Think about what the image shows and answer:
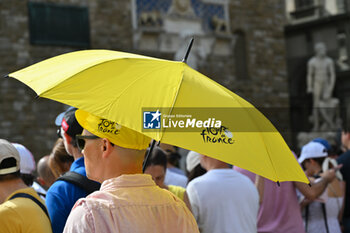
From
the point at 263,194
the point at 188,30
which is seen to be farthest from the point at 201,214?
the point at 188,30

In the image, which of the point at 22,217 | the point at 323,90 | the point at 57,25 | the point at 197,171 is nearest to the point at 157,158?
the point at 197,171

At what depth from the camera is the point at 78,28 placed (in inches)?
546

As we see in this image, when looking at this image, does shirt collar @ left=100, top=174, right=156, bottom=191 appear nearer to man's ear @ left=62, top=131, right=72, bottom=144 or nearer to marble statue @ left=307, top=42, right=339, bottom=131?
man's ear @ left=62, top=131, right=72, bottom=144

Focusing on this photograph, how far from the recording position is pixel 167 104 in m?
2.04

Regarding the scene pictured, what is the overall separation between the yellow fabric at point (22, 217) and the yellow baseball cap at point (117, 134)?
677 millimetres

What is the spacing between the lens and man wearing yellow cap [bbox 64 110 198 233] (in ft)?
5.77

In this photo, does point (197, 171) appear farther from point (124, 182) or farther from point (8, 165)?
point (124, 182)

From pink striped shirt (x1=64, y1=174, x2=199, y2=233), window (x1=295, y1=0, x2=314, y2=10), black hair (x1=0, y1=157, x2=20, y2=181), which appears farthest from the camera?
window (x1=295, y1=0, x2=314, y2=10)

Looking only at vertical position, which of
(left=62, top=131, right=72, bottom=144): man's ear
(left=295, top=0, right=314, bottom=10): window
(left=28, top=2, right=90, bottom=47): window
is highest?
(left=295, top=0, right=314, bottom=10): window

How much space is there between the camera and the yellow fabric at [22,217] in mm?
2400

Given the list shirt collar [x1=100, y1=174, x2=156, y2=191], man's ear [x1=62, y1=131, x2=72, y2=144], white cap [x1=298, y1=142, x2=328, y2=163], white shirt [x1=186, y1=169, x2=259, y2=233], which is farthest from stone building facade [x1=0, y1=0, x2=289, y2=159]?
shirt collar [x1=100, y1=174, x2=156, y2=191]

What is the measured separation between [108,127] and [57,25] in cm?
1207

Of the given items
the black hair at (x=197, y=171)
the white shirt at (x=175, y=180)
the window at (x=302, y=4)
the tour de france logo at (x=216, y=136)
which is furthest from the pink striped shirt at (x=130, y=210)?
the window at (x=302, y=4)

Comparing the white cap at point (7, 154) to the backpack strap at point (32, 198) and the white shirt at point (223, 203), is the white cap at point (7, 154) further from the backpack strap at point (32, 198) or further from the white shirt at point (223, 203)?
the white shirt at point (223, 203)
